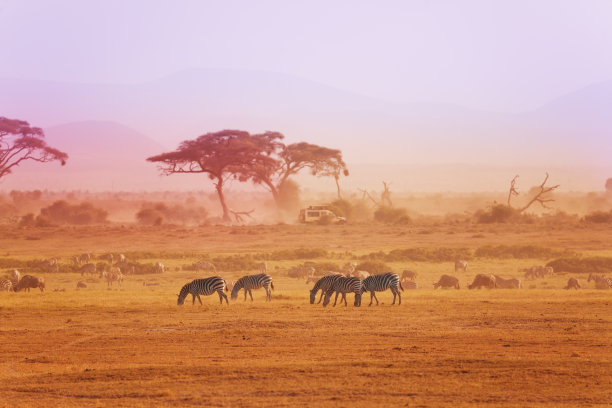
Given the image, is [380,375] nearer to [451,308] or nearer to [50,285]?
[451,308]

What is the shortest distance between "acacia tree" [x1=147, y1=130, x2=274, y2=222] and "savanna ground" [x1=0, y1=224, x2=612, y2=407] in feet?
134

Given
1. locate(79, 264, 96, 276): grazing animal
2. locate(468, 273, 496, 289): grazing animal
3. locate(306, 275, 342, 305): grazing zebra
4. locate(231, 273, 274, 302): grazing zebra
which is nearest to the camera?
locate(306, 275, 342, 305): grazing zebra

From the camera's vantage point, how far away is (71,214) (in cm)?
7906

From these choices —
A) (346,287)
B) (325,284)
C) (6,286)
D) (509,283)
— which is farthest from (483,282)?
(6,286)

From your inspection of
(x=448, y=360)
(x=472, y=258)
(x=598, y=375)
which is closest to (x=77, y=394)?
(x=448, y=360)

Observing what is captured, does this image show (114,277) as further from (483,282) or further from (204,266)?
(483,282)

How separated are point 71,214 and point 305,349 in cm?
6631

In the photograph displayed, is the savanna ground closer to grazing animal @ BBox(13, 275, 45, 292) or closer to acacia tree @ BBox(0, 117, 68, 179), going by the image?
grazing animal @ BBox(13, 275, 45, 292)

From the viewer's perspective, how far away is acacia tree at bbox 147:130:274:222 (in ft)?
241

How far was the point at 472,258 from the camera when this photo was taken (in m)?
43.6

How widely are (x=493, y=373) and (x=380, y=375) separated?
6.09ft

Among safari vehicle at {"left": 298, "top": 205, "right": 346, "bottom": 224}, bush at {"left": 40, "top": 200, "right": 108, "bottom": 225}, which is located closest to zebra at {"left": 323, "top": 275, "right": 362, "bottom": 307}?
safari vehicle at {"left": 298, "top": 205, "right": 346, "bottom": 224}

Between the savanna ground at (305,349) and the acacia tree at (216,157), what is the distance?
40710 millimetres

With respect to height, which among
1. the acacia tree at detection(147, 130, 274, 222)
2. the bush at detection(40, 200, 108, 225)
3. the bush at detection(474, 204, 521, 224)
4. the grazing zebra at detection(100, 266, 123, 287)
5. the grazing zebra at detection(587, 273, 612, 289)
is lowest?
the grazing zebra at detection(587, 273, 612, 289)
